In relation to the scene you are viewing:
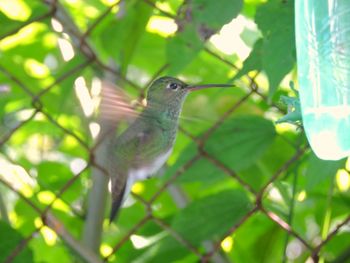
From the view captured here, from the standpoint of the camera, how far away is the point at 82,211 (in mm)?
1938

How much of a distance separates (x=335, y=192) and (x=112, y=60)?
19.7 inches

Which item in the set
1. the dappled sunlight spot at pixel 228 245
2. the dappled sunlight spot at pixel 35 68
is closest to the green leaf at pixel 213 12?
the dappled sunlight spot at pixel 228 245

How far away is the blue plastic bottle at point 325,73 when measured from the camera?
1.08 metres

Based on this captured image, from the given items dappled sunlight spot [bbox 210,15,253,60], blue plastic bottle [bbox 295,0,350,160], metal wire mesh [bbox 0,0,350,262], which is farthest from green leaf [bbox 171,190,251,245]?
blue plastic bottle [bbox 295,0,350,160]

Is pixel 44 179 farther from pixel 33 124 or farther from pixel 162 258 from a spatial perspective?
pixel 162 258

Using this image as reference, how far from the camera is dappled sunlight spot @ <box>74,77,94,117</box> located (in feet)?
5.73

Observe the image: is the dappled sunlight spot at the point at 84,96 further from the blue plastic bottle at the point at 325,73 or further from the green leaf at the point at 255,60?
the blue plastic bottle at the point at 325,73

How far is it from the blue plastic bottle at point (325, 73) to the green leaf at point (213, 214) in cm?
54

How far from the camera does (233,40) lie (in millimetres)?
1885

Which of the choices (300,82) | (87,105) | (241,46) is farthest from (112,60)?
(300,82)

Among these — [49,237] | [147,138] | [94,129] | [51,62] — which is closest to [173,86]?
[147,138]

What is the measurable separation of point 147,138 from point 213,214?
0.58 feet

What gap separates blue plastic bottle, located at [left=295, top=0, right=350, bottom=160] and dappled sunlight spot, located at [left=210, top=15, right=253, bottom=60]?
699 millimetres

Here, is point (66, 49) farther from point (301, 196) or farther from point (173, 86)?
point (301, 196)
